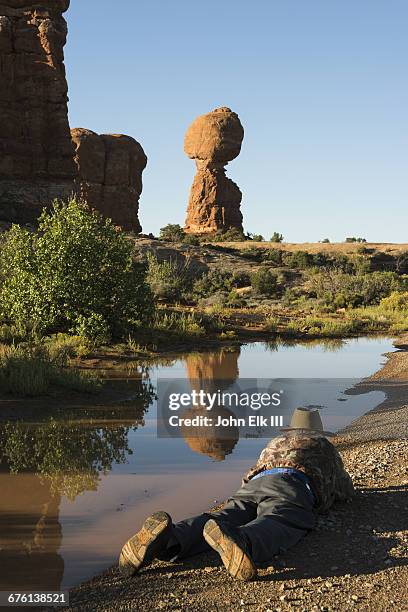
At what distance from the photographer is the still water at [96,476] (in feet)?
17.4

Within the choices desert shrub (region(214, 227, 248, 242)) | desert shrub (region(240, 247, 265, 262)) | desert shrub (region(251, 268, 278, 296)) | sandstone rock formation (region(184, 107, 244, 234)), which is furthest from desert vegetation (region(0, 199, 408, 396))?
sandstone rock formation (region(184, 107, 244, 234))

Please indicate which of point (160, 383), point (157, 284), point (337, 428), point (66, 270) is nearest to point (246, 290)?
point (157, 284)

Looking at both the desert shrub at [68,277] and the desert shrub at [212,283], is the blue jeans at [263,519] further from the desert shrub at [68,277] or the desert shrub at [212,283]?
the desert shrub at [212,283]

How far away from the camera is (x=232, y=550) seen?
171 inches

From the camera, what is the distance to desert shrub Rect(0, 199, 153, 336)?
17953 mm

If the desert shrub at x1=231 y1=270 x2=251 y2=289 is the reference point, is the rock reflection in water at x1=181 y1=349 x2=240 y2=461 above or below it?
below

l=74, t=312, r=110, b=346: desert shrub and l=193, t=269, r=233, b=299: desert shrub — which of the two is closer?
l=74, t=312, r=110, b=346: desert shrub

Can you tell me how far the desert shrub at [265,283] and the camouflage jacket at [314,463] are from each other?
112ft

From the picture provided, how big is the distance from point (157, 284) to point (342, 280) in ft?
44.5

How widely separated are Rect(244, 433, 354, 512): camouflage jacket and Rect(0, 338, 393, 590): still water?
113 centimetres

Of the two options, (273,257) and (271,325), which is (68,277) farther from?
(273,257)

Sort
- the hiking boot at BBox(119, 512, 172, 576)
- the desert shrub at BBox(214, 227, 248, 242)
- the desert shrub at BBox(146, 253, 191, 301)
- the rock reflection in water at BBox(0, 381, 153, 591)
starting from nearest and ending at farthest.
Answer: the hiking boot at BBox(119, 512, 172, 576) < the rock reflection in water at BBox(0, 381, 153, 591) < the desert shrub at BBox(146, 253, 191, 301) < the desert shrub at BBox(214, 227, 248, 242)

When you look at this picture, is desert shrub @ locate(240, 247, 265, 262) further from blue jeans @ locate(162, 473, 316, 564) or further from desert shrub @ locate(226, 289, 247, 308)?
blue jeans @ locate(162, 473, 316, 564)

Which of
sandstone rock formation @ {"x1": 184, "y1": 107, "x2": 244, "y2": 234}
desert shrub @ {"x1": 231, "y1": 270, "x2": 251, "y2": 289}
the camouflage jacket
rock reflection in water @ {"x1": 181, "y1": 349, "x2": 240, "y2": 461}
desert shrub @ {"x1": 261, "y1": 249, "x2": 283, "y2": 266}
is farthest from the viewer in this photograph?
sandstone rock formation @ {"x1": 184, "y1": 107, "x2": 244, "y2": 234}
